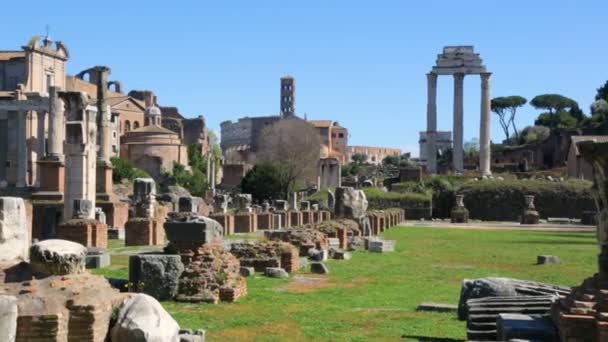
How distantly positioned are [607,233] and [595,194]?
49 cm

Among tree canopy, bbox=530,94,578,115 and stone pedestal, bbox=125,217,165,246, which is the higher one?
tree canopy, bbox=530,94,578,115

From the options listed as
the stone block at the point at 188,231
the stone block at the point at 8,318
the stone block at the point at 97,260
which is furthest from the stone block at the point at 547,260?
the stone block at the point at 8,318

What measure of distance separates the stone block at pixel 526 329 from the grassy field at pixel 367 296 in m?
1.03

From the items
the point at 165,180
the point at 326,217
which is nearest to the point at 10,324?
the point at 326,217

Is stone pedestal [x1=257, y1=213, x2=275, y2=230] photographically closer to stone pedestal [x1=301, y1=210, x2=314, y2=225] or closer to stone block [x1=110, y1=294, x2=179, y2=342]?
stone pedestal [x1=301, y1=210, x2=314, y2=225]

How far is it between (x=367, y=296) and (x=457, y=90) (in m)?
59.6

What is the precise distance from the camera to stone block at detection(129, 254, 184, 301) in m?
11.1

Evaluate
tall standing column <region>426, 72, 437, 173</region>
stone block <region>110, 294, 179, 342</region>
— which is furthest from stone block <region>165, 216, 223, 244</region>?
tall standing column <region>426, 72, 437, 173</region>

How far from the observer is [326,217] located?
3534 centimetres

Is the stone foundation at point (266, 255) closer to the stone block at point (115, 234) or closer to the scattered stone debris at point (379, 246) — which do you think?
the scattered stone debris at point (379, 246)

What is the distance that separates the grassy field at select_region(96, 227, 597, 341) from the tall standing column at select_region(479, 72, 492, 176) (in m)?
46.1

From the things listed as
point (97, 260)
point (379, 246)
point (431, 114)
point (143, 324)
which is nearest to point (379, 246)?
point (379, 246)

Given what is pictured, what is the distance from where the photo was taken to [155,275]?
11.1 metres

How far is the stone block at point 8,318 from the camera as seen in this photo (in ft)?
21.4
